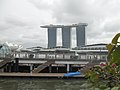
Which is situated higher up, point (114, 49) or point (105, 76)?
point (114, 49)

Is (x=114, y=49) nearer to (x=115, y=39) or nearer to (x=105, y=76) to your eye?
(x=115, y=39)

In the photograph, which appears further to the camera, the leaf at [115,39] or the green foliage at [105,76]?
the green foliage at [105,76]

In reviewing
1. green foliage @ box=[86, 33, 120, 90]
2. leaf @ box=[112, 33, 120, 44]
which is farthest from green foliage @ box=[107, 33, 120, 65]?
green foliage @ box=[86, 33, 120, 90]

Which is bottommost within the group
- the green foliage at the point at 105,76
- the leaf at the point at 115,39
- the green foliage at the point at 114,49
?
the green foliage at the point at 105,76

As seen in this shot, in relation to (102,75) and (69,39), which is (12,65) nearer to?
(102,75)

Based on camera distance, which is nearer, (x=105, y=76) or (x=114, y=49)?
(x=114, y=49)

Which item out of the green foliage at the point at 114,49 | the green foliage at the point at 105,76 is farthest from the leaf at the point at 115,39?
the green foliage at the point at 105,76

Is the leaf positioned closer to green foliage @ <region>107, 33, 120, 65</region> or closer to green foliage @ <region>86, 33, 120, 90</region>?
green foliage @ <region>107, 33, 120, 65</region>

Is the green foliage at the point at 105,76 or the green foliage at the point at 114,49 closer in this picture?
the green foliage at the point at 114,49

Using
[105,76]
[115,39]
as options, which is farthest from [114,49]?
[105,76]

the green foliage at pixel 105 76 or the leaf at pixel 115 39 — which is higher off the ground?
the leaf at pixel 115 39

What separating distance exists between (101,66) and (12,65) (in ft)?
154

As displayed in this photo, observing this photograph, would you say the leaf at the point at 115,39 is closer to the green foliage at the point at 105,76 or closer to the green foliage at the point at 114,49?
the green foliage at the point at 114,49

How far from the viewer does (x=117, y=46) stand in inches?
62.0
